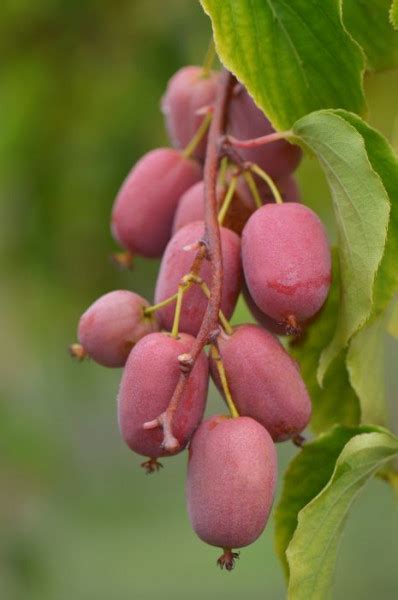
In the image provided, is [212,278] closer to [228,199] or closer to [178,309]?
[178,309]

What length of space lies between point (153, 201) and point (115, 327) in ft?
0.77

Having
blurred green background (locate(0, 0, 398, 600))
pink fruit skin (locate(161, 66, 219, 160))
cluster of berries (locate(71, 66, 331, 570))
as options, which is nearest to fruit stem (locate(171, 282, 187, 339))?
cluster of berries (locate(71, 66, 331, 570))

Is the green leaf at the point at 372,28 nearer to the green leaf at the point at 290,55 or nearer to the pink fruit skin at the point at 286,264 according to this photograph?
the green leaf at the point at 290,55

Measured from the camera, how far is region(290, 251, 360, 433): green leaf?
132 cm

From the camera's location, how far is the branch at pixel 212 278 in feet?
3.36

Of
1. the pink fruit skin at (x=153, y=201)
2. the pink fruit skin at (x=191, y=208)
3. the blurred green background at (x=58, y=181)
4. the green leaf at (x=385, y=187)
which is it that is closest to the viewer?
the green leaf at (x=385, y=187)

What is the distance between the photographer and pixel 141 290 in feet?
9.23

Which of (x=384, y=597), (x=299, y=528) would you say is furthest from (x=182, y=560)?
(x=299, y=528)

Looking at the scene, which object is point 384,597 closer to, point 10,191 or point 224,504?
point 10,191

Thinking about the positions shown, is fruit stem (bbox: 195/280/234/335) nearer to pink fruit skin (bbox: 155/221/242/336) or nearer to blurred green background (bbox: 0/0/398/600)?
pink fruit skin (bbox: 155/221/242/336)

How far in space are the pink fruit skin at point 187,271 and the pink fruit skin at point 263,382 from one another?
5 centimetres

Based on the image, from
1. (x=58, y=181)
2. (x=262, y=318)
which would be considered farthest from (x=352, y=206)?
(x=58, y=181)

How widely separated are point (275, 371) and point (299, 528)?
0.16m

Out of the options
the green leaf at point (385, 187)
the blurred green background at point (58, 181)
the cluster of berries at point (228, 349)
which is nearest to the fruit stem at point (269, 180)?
the cluster of berries at point (228, 349)
